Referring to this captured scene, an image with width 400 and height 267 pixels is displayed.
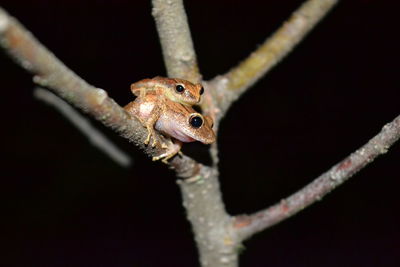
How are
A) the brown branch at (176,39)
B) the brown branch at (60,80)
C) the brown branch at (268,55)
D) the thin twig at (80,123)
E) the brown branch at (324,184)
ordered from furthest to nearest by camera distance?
the thin twig at (80,123), the brown branch at (268,55), the brown branch at (176,39), the brown branch at (324,184), the brown branch at (60,80)

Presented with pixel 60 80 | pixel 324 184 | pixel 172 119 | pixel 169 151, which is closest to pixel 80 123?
pixel 172 119

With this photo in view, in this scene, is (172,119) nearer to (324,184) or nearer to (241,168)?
(324,184)

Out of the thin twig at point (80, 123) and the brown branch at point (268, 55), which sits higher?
the thin twig at point (80, 123)

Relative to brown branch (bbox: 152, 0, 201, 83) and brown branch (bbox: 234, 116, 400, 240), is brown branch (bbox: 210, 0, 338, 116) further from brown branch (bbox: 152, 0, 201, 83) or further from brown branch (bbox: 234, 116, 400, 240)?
brown branch (bbox: 234, 116, 400, 240)

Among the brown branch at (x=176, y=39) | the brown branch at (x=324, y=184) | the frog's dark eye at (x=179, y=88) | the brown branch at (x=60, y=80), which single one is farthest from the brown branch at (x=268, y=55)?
the brown branch at (x=60, y=80)

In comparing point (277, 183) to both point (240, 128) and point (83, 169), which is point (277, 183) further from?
point (83, 169)

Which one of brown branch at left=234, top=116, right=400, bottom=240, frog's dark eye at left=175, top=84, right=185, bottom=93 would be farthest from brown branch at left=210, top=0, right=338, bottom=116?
brown branch at left=234, top=116, right=400, bottom=240

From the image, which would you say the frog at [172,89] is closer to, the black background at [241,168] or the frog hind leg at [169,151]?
the frog hind leg at [169,151]
